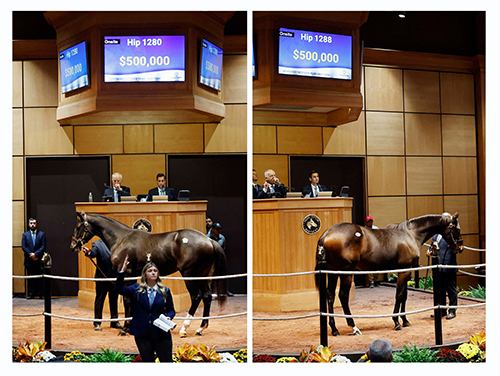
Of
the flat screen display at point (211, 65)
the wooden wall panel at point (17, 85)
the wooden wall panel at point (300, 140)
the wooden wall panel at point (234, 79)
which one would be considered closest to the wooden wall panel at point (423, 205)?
the wooden wall panel at point (300, 140)

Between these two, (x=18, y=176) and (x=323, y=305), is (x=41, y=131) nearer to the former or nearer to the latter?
(x=18, y=176)

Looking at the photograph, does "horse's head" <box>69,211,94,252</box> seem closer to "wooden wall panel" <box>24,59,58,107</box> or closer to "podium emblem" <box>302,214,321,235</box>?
"wooden wall panel" <box>24,59,58,107</box>

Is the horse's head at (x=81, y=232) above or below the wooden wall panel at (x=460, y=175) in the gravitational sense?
below

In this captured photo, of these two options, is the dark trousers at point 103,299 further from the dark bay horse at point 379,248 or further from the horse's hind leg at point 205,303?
the dark bay horse at point 379,248

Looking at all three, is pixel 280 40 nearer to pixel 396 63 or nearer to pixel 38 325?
pixel 396 63

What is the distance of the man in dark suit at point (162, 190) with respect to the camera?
561 centimetres

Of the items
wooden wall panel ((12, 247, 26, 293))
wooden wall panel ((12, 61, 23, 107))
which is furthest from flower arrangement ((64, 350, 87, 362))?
Answer: wooden wall panel ((12, 61, 23, 107))

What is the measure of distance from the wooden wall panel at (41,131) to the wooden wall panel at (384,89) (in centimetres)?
402

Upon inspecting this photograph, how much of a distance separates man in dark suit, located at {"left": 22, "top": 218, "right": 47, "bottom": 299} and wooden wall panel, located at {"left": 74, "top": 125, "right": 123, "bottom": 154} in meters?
1.18

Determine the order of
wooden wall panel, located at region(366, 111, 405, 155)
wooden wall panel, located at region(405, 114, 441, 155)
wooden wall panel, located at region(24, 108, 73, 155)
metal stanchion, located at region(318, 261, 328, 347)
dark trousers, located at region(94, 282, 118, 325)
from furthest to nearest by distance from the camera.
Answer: wooden wall panel, located at region(366, 111, 405, 155) < wooden wall panel, located at region(405, 114, 441, 155) < wooden wall panel, located at region(24, 108, 73, 155) < dark trousers, located at region(94, 282, 118, 325) < metal stanchion, located at region(318, 261, 328, 347)

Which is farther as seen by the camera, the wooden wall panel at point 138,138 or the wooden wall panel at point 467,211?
the wooden wall panel at point 138,138

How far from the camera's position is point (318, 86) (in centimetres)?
550

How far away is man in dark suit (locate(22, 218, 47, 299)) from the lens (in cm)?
555

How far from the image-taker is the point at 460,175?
605cm
